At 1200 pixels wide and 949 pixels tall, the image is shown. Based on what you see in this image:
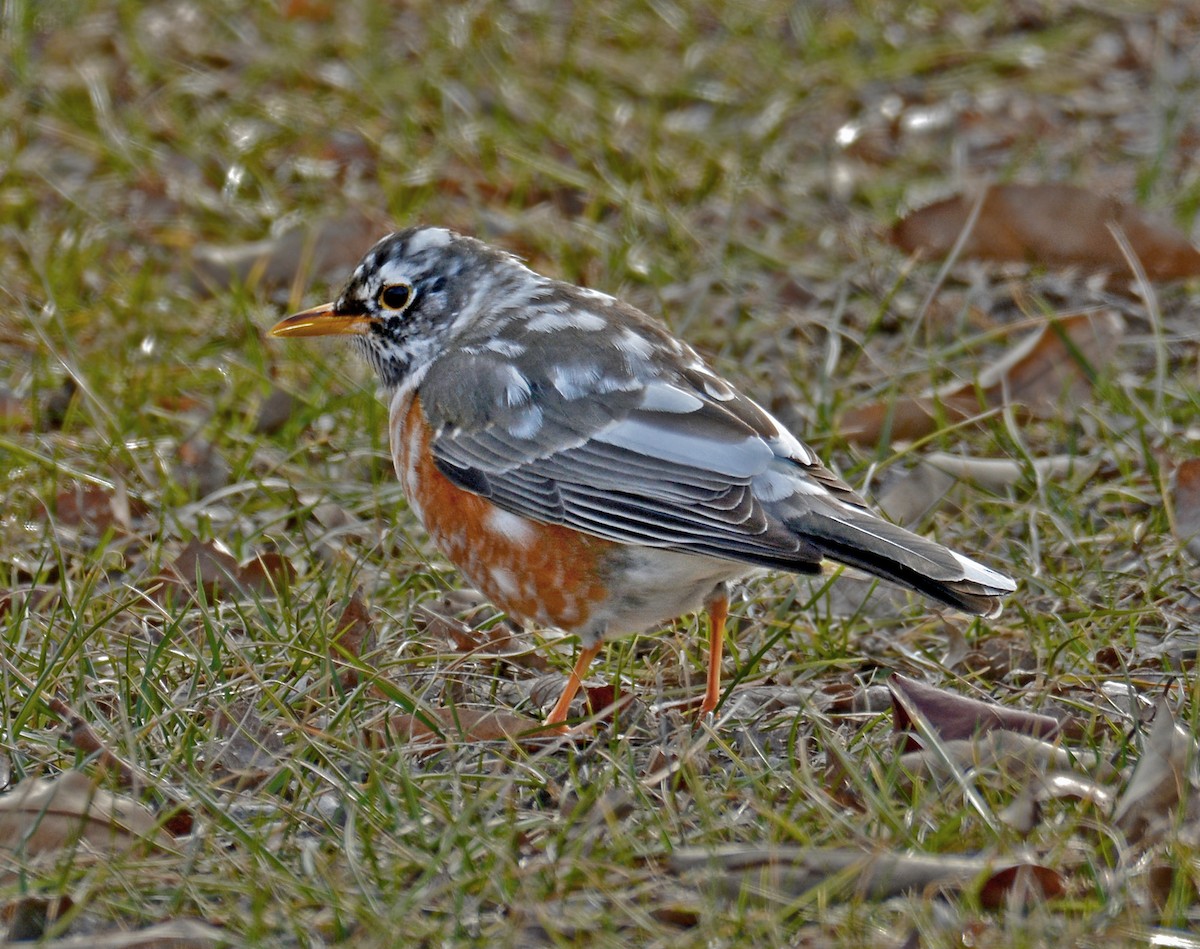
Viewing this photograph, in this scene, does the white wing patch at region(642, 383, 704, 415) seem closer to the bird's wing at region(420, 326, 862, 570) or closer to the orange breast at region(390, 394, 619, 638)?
the bird's wing at region(420, 326, 862, 570)

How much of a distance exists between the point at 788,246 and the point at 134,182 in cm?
292

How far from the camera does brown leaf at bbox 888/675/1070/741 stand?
390 cm

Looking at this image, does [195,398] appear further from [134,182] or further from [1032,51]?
[1032,51]

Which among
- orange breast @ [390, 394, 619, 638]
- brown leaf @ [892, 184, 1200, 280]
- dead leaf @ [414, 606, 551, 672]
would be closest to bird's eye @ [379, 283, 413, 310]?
orange breast @ [390, 394, 619, 638]

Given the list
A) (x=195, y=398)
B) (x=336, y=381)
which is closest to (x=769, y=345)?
(x=336, y=381)

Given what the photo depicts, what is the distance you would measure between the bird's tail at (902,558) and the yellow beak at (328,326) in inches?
66.9

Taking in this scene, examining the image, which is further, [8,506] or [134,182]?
[134,182]

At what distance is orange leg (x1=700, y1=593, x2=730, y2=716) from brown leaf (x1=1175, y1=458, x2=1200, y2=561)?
4.58 ft

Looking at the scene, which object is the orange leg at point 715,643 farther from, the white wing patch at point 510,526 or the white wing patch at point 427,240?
the white wing patch at point 427,240

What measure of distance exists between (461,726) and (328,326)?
5.15 feet

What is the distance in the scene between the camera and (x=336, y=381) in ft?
19.8

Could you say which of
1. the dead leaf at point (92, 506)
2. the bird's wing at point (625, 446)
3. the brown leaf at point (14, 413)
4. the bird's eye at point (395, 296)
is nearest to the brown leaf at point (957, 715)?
the bird's wing at point (625, 446)

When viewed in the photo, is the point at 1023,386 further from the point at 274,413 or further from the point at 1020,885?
the point at 1020,885

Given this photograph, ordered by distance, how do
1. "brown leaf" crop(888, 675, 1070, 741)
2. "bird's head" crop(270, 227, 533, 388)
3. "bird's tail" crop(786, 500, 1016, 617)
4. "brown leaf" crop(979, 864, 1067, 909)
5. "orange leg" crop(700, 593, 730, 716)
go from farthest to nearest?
"bird's head" crop(270, 227, 533, 388), "orange leg" crop(700, 593, 730, 716), "brown leaf" crop(888, 675, 1070, 741), "bird's tail" crop(786, 500, 1016, 617), "brown leaf" crop(979, 864, 1067, 909)
